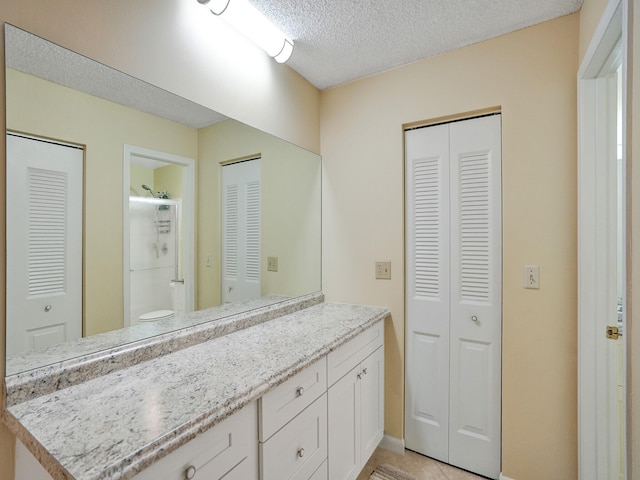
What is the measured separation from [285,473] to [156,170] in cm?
126

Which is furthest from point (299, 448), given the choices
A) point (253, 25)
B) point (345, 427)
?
point (253, 25)

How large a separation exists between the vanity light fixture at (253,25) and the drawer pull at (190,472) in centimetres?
161

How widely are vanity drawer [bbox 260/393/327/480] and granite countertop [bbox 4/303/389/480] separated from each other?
207mm

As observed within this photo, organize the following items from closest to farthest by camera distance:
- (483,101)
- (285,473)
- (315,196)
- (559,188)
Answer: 1. (285,473)
2. (559,188)
3. (483,101)
4. (315,196)

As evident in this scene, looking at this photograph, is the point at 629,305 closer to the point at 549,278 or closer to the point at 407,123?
the point at 549,278

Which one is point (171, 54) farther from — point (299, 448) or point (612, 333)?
point (612, 333)

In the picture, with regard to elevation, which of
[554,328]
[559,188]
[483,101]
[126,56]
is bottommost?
[554,328]

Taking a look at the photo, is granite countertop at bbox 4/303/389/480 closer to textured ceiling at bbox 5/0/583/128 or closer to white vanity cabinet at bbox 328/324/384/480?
white vanity cabinet at bbox 328/324/384/480

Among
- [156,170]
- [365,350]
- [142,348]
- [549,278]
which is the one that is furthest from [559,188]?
[142,348]

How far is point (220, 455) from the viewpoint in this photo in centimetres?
87

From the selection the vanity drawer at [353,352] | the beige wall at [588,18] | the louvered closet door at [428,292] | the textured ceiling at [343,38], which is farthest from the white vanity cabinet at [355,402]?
the beige wall at [588,18]

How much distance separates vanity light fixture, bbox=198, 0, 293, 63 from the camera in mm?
1318

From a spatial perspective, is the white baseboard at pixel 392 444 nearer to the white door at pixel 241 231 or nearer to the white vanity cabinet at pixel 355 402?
the white vanity cabinet at pixel 355 402

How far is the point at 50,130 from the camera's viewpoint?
973mm
